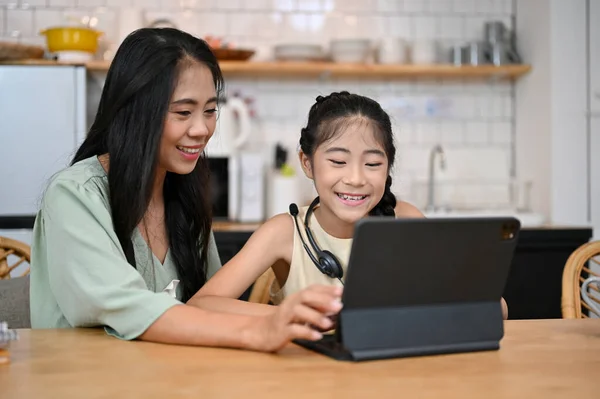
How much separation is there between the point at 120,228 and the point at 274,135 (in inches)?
111

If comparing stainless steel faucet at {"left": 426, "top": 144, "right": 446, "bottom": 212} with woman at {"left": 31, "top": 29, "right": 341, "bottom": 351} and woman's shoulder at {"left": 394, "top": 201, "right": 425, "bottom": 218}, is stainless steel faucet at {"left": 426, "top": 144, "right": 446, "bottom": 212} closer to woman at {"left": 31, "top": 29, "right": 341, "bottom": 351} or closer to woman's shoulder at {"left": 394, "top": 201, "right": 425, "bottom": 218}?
woman's shoulder at {"left": 394, "top": 201, "right": 425, "bottom": 218}

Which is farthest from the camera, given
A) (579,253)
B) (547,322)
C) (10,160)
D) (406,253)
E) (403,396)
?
(10,160)

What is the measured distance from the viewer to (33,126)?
12.5ft

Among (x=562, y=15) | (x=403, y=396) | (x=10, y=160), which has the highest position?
(x=562, y=15)

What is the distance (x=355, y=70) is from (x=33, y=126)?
1.60 metres

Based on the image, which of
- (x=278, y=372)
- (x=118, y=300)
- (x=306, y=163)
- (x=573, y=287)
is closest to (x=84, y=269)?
(x=118, y=300)

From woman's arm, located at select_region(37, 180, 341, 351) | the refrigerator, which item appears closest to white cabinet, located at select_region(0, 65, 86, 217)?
the refrigerator

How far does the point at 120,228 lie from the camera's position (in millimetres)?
1658

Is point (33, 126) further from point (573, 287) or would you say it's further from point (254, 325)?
point (254, 325)

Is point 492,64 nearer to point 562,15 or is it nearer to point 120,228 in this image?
point 562,15

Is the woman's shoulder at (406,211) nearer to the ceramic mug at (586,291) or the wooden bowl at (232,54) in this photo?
the ceramic mug at (586,291)

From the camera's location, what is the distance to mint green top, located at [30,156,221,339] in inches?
56.2

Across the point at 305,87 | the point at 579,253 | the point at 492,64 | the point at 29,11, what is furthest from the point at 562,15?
the point at 29,11

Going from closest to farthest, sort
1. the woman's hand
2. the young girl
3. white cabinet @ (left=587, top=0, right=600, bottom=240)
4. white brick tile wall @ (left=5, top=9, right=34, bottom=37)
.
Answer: the woman's hand < the young girl < white cabinet @ (left=587, top=0, right=600, bottom=240) < white brick tile wall @ (left=5, top=9, right=34, bottom=37)
